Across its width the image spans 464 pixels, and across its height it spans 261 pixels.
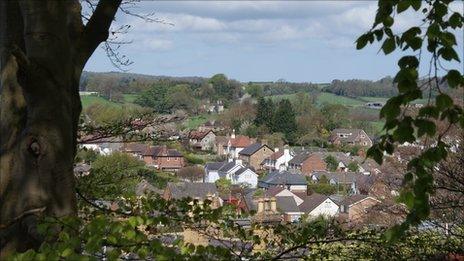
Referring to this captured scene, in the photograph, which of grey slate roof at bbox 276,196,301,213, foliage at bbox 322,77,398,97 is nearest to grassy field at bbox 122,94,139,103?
grey slate roof at bbox 276,196,301,213

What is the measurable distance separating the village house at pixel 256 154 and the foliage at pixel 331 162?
10.1 meters

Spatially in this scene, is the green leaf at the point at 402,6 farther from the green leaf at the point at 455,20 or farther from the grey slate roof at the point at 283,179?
the grey slate roof at the point at 283,179

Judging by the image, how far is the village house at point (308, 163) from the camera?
76375 millimetres

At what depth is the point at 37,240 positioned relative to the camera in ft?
11.3

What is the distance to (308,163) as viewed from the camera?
3007 inches

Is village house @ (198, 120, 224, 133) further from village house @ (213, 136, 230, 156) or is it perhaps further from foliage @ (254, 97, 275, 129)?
foliage @ (254, 97, 275, 129)

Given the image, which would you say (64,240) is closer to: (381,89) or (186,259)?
(186,259)

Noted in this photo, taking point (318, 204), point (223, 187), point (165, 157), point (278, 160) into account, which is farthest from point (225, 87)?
point (318, 204)

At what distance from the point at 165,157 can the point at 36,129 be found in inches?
2518

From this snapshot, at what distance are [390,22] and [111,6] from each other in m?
2.05

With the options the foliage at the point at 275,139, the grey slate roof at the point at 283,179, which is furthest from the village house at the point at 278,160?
the grey slate roof at the point at 283,179

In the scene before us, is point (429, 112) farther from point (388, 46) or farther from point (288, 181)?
point (288, 181)

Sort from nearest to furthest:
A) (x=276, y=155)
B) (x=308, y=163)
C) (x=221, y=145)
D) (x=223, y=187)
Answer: (x=223, y=187) < (x=308, y=163) < (x=276, y=155) < (x=221, y=145)

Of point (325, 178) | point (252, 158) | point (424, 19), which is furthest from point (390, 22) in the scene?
point (252, 158)
